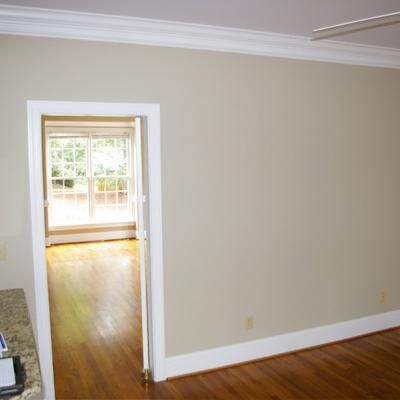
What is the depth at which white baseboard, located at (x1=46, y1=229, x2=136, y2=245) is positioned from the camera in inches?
361

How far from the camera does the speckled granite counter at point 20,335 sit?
1611 mm

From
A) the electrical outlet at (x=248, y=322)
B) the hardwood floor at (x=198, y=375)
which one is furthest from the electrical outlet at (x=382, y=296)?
the electrical outlet at (x=248, y=322)

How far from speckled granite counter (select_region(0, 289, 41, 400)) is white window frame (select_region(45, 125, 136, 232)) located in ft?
21.8

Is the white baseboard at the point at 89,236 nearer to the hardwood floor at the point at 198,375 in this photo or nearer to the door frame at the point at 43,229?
the hardwood floor at the point at 198,375

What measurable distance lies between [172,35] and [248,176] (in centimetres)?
125

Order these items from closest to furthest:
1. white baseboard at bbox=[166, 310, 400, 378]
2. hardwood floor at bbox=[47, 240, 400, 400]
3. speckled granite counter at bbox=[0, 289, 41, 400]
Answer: speckled granite counter at bbox=[0, 289, 41, 400], hardwood floor at bbox=[47, 240, 400, 400], white baseboard at bbox=[166, 310, 400, 378]

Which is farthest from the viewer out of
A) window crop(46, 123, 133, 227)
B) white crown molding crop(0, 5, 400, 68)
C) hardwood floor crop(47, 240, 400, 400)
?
window crop(46, 123, 133, 227)

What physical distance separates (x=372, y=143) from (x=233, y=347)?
7.46 feet

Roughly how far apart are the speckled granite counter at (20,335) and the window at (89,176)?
267 inches

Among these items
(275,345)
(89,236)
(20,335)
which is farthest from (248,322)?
(89,236)

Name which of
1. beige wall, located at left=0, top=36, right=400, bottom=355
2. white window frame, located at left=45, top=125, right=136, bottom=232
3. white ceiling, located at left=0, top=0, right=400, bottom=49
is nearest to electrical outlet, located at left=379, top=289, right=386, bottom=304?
beige wall, located at left=0, top=36, right=400, bottom=355

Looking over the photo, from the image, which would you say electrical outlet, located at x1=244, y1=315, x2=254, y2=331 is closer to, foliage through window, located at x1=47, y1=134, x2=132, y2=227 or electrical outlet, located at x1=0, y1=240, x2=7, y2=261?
electrical outlet, located at x1=0, y1=240, x2=7, y2=261

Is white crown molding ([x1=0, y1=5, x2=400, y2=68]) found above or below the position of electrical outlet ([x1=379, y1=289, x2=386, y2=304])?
above

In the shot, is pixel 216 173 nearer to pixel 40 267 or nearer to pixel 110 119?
pixel 40 267
